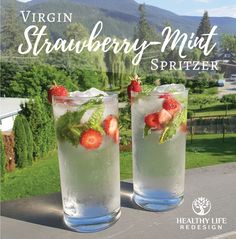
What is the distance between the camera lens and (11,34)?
21.9ft

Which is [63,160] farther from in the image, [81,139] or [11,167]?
[11,167]

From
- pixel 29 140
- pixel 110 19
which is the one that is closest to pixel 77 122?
pixel 29 140

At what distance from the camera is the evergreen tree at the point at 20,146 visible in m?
3.98

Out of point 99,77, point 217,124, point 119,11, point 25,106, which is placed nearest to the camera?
point 25,106

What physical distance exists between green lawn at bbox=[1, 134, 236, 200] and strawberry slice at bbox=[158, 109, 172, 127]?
3.04 meters

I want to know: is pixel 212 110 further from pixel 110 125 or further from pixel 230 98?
pixel 110 125

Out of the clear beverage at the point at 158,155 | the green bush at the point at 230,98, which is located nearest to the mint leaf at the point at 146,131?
the clear beverage at the point at 158,155

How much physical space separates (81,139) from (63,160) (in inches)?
1.3

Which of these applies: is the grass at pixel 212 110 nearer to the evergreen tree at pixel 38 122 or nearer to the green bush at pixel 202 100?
the green bush at pixel 202 100

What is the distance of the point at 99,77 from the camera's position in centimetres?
499

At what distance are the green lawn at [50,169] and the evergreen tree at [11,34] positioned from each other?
2217 millimetres

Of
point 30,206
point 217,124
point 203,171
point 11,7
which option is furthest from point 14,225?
point 11,7

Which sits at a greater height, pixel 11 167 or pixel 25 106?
pixel 25 106

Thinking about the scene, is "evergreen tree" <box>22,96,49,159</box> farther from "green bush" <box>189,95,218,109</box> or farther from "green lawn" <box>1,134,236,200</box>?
"green bush" <box>189,95,218,109</box>
